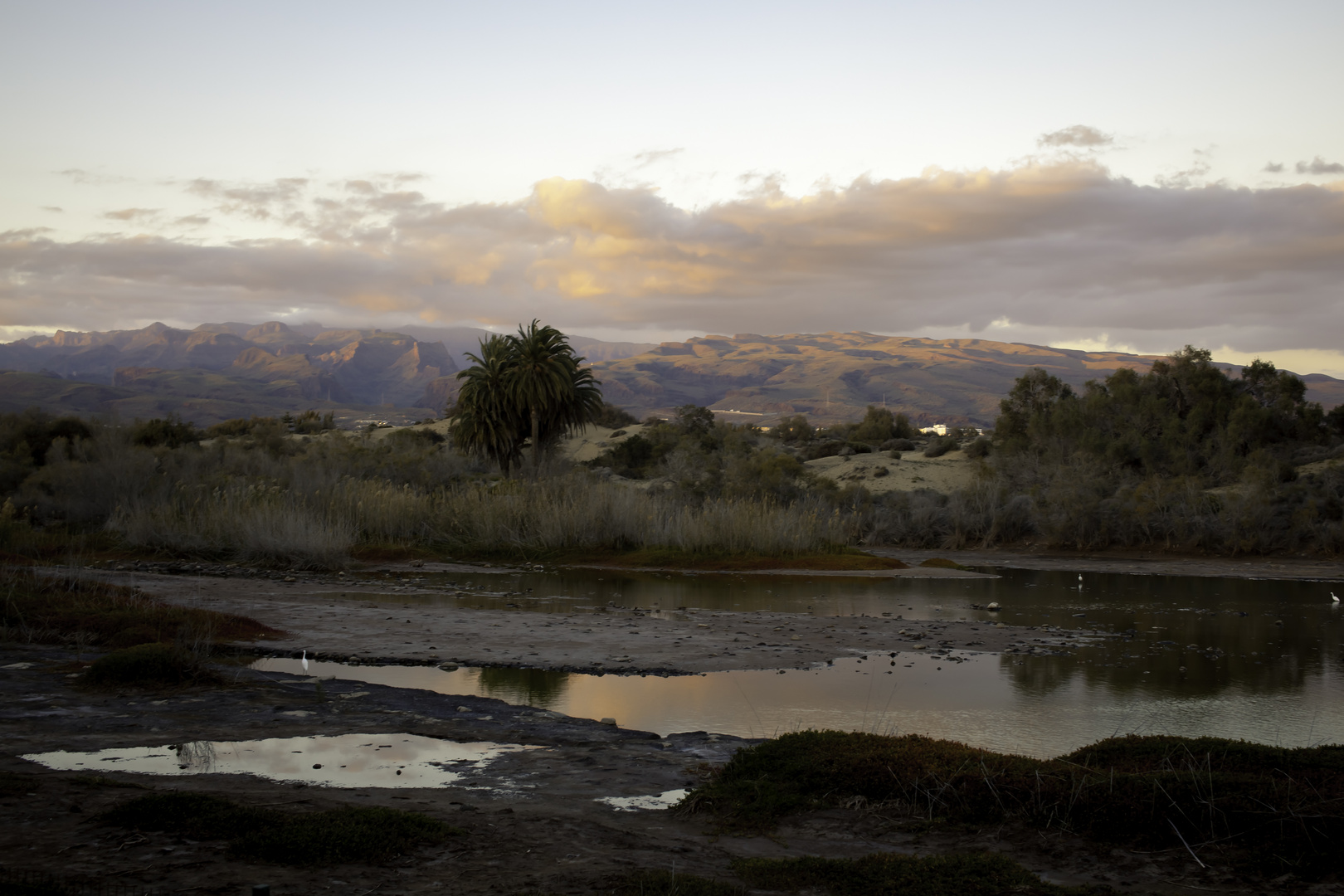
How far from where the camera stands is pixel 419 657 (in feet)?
33.2

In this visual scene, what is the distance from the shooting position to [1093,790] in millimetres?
4836

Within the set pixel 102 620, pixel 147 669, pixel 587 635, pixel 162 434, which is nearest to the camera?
pixel 147 669

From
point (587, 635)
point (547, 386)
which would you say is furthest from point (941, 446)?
point (587, 635)

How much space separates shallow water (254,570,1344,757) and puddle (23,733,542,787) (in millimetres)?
1711

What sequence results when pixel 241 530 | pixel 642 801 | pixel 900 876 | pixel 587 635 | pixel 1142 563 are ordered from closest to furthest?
1. pixel 900 876
2. pixel 642 801
3. pixel 587 635
4. pixel 241 530
5. pixel 1142 563

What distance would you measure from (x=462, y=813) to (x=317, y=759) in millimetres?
1764

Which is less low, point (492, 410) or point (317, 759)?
point (492, 410)

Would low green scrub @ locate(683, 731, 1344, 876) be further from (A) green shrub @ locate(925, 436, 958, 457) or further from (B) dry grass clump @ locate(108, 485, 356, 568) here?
(A) green shrub @ locate(925, 436, 958, 457)

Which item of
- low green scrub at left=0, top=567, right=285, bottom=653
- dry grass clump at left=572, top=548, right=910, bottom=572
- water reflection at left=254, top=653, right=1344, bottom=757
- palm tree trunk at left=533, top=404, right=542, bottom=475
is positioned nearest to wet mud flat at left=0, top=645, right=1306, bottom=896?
water reflection at left=254, top=653, right=1344, bottom=757

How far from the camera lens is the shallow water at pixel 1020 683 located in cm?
769

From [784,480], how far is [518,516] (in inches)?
455

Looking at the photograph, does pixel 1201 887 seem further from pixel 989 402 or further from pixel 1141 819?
Answer: pixel 989 402

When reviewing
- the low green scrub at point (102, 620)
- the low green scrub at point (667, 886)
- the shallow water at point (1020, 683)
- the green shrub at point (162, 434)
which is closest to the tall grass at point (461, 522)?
the shallow water at point (1020, 683)

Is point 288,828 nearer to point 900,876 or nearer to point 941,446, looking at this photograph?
point 900,876
